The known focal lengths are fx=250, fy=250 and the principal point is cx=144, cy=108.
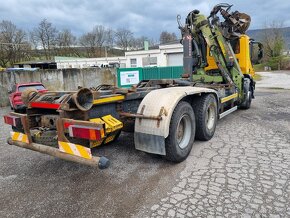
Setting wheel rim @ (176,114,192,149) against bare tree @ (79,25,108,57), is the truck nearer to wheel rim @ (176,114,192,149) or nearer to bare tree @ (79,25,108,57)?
wheel rim @ (176,114,192,149)

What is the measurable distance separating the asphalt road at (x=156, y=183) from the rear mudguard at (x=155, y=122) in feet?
1.37

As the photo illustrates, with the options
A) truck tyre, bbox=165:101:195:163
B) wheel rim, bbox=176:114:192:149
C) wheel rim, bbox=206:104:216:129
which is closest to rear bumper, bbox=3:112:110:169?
truck tyre, bbox=165:101:195:163

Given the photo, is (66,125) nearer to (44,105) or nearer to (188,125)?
(44,105)

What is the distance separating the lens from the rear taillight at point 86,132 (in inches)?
123

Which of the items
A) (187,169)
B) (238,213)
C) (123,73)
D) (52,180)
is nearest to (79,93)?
(52,180)

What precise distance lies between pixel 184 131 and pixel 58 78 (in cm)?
1189

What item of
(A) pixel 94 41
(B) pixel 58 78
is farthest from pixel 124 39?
(B) pixel 58 78

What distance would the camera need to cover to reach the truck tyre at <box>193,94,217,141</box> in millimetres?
4922

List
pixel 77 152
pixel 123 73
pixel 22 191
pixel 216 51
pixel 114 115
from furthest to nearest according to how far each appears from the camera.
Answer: pixel 123 73 < pixel 216 51 < pixel 114 115 < pixel 22 191 < pixel 77 152

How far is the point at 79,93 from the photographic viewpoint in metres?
3.34

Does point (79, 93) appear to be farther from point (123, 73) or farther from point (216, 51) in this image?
point (123, 73)

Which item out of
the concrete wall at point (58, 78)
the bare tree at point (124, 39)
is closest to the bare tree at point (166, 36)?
the bare tree at point (124, 39)

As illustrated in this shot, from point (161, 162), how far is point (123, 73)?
1314cm

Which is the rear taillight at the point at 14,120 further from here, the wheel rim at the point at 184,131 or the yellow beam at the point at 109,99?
the wheel rim at the point at 184,131
